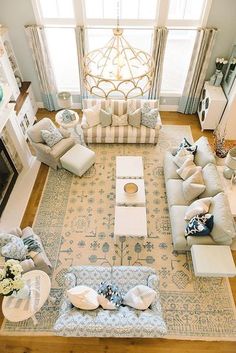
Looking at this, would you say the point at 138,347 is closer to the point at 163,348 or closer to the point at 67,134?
the point at 163,348

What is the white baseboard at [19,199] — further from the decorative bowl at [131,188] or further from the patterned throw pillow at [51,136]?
the decorative bowl at [131,188]

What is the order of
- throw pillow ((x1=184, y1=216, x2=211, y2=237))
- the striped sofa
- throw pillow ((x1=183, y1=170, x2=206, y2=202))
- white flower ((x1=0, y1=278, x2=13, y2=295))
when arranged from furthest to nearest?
the striped sofa → throw pillow ((x1=183, y1=170, x2=206, y2=202)) → throw pillow ((x1=184, y1=216, x2=211, y2=237)) → white flower ((x1=0, y1=278, x2=13, y2=295))

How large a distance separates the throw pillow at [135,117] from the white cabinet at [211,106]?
166cm

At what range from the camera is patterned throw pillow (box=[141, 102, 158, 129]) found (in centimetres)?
607

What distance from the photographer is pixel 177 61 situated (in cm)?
830

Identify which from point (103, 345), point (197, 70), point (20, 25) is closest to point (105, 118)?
point (197, 70)

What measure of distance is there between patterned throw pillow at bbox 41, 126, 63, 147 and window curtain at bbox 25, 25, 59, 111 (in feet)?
5.22

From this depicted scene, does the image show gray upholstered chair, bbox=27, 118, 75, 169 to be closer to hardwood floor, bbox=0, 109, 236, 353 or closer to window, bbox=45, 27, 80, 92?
window, bbox=45, 27, 80, 92

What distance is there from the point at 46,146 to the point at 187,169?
2.88 meters

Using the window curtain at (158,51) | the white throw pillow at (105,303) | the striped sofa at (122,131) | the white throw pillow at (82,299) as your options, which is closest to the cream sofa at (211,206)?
the striped sofa at (122,131)

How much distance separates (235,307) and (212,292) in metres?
0.37

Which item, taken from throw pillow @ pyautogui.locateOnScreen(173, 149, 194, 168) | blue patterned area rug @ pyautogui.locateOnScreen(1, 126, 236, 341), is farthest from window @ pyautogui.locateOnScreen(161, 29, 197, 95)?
throw pillow @ pyautogui.locateOnScreen(173, 149, 194, 168)

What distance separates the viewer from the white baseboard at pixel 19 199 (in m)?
5.16

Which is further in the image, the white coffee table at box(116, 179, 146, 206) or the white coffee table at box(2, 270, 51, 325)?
the white coffee table at box(116, 179, 146, 206)
